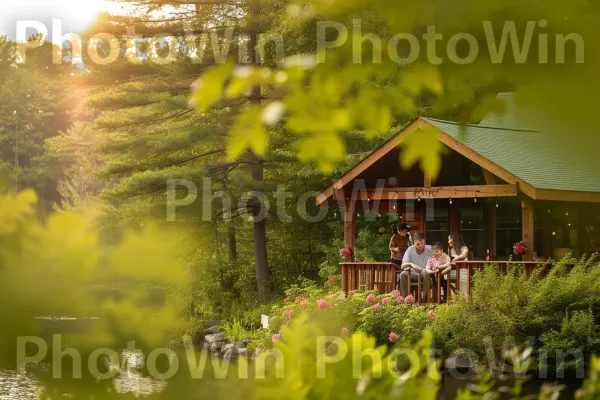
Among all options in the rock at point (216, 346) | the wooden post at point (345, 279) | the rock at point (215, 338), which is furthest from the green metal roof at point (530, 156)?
the rock at point (215, 338)

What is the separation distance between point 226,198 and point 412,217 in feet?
17.8

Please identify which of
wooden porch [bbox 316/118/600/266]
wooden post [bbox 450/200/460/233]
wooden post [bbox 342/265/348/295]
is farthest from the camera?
wooden post [bbox 450/200/460/233]

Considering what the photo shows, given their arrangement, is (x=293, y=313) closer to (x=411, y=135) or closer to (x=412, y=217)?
(x=412, y=217)

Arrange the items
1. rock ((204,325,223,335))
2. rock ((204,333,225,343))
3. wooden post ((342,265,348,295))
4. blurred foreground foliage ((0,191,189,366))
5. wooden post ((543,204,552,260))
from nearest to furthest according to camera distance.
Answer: blurred foreground foliage ((0,191,189,366))
wooden post ((342,265,348,295))
wooden post ((543,204,552,260))
rock ((204,333,225,343))
rock ((204,325,223,335))

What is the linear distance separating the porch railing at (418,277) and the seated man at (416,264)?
0.06 m

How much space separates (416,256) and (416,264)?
0.49 ft

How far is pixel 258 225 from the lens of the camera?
80.5ft

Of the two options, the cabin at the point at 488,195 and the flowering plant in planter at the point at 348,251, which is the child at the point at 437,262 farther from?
the flowering plant in planter at the point at 348,251

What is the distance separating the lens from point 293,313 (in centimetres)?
1614

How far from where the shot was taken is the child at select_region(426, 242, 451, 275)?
15.7m

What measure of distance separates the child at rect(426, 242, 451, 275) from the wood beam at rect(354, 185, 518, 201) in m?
1.22

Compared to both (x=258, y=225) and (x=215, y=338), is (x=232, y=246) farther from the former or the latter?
(x=215, y=338)

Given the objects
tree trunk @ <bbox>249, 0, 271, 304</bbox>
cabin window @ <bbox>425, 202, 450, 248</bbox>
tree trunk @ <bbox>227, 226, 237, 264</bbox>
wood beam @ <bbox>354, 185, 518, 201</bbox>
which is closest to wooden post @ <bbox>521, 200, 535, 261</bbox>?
wood beam @ <bbox>354, 185, 518, 201</bbox>

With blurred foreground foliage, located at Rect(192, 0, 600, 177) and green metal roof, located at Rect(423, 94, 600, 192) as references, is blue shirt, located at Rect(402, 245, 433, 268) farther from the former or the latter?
blurred foreground foliage, located at Rect(192, 0, 600, 177)
